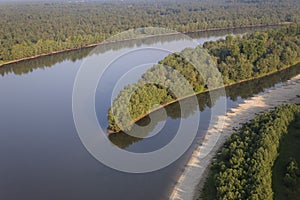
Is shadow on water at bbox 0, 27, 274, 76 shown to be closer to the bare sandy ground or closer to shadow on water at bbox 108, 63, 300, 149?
shadow on water at bbox 108, 63, 300, 149

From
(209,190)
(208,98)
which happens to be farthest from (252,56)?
(209,190)

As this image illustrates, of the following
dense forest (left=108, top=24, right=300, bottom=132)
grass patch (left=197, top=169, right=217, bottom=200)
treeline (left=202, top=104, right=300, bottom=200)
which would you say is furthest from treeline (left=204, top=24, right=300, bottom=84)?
grass patch (left=197, top=169, right=217, bottom=200)

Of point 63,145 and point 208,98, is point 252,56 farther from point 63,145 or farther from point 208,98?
point 63,145

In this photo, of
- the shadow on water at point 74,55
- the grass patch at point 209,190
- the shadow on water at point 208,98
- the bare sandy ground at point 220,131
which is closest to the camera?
the grass patch at point 209,190

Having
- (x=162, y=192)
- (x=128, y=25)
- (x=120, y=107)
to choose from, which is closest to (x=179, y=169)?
(x=162, y=192)

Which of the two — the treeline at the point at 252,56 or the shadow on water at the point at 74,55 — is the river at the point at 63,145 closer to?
the treeline at the point at 252,56

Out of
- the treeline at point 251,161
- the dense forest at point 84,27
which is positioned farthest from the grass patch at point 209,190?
the dense forest at point 84,27

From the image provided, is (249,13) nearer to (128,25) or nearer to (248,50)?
(128,25)
